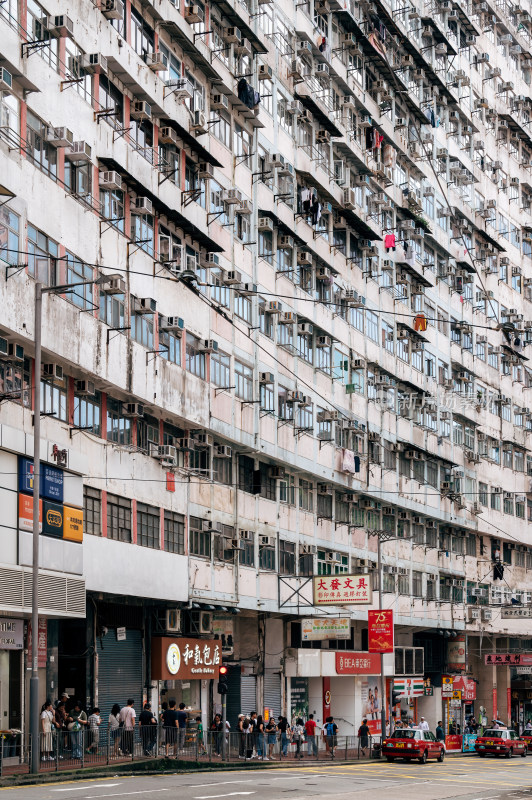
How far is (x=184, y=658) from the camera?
40.4 metres

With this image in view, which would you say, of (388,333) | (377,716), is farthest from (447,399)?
(377,716)

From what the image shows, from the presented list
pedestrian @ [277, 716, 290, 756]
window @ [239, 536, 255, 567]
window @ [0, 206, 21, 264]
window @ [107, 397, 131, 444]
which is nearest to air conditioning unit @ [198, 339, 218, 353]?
window @ [107, 397, 131, 444]

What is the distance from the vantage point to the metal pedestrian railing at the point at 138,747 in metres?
28.6

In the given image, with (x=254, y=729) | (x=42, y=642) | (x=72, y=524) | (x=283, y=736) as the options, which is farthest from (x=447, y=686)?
(x=72, y=524)

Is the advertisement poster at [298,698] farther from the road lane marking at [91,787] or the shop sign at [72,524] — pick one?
the road lane marking at [91,787]

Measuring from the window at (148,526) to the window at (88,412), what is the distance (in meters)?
3.22

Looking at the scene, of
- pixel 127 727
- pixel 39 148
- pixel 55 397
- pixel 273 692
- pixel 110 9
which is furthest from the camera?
pixel 273 692

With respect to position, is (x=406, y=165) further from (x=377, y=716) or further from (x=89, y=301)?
(x=89, y=301)

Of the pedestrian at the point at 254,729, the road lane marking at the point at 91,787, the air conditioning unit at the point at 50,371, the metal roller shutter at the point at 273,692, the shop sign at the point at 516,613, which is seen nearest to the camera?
the road lane marking at the point at 91,787

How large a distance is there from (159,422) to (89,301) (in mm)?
6465

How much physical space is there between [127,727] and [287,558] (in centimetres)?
1512

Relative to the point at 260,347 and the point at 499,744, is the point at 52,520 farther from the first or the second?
the point at 499,744

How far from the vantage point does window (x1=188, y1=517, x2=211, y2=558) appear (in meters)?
40.6

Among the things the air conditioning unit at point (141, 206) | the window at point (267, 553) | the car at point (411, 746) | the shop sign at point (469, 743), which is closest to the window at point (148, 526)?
the window at point (267, 553)
